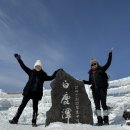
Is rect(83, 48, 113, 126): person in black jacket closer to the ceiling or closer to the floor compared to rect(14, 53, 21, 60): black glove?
closer to the floor

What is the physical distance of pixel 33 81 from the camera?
934cm

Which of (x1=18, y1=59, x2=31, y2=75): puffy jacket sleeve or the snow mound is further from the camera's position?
the snow mound

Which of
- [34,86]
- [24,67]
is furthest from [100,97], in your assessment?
[24,67]

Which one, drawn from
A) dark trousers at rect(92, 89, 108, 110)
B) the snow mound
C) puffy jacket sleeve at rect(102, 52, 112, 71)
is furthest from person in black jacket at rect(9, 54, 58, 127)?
the snow mound

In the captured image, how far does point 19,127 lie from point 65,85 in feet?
5.72

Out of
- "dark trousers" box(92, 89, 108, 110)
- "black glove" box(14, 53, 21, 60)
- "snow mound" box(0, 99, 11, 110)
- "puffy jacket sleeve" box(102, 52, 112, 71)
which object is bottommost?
"dark trousers" box(92, 89, 108, 110)

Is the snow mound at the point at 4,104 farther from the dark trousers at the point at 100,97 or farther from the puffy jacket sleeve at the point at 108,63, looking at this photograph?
the puffy jacket sleeve at the point at 108,63

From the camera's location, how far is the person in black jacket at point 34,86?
9266 mm

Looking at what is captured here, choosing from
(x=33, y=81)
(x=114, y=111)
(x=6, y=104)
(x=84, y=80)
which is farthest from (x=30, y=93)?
(x=6, y=104)

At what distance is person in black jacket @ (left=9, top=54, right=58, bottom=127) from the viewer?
9266 millimetres

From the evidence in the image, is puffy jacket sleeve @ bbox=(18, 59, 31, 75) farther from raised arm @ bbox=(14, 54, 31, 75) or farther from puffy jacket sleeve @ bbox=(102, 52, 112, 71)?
puffy jacket sleeve @ bbox=(102, 52, 112, 71)

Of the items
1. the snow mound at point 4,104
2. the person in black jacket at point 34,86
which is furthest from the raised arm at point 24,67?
the snow mound at point 4,104

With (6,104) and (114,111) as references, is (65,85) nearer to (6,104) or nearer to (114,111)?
(114,111)

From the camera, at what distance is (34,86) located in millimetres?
9289
